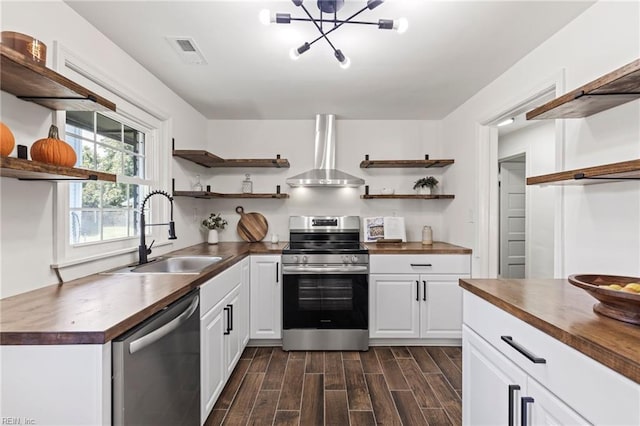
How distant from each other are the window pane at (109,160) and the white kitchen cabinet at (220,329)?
1032 mm

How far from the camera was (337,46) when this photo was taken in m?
1.97

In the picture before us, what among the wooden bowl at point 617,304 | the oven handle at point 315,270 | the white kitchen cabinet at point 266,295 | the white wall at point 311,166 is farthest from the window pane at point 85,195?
the wooden bowl at point 617,304

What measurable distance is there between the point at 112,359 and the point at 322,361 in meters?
1.96

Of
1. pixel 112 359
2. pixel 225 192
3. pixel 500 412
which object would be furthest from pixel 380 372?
pixel 225 192

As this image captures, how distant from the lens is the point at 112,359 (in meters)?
0.98

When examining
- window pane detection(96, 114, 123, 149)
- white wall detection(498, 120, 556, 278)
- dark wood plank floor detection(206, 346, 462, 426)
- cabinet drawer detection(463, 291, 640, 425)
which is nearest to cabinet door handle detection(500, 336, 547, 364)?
cabinet drawer detection(463, 291, 640, 425)

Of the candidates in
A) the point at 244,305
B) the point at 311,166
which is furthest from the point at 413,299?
the point at 311,166

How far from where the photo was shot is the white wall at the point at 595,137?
1.38 meters

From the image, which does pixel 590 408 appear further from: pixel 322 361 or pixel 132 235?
pixel 132 235

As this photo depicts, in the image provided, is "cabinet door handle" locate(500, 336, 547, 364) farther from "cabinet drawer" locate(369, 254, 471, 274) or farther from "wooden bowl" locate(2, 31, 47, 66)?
"wooden bowl" locate(2, 31, 47, 66)

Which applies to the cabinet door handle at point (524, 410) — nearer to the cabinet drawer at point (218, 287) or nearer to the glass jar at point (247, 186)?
the cabinet drawer at point (218, 287)

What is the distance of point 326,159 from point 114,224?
7.03 feet

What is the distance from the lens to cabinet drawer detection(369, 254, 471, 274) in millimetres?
2871

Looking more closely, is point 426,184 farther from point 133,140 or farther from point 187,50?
point 133,140
